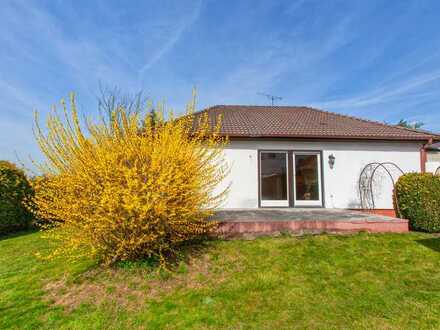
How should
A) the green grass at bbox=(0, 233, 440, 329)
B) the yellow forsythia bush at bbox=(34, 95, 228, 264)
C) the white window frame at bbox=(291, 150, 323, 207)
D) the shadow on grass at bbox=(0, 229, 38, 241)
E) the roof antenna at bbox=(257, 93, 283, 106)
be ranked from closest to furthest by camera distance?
the green grass at bbox=(0, 233, 440, 329) < the yellow forsythia bush at bbox=(34, 95, 228, 264) < the shadow on grass at bbox=(0, 229, 38, 241) < the white window frame at bbox=(291, 150, 323, 207) < the roof antenna at bbox=(257, 93, 283, 106)

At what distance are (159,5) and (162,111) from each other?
282 inches

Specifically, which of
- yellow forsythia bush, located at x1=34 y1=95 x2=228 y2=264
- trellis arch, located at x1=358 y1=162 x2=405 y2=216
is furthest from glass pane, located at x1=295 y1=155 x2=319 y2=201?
yellow forsythia bush, located at x1=34 y1=95 x2=228 y2=264

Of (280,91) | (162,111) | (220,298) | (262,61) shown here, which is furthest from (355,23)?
(220,298)

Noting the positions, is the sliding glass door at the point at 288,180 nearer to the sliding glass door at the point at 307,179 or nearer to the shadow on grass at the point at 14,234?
the sliding glass door at the point at 307,179

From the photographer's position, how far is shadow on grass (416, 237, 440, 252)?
532cm

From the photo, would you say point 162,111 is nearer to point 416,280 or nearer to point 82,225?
point 82,225

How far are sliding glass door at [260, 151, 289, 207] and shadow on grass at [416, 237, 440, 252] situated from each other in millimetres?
4184

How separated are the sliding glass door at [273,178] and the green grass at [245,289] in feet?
12.3

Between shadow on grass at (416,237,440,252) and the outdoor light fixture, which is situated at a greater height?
the outdoor light fixture

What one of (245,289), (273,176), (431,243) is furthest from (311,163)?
(245,289)

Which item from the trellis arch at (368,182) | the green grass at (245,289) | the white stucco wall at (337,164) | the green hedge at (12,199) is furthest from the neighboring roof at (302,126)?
the green hedge at (12,199)

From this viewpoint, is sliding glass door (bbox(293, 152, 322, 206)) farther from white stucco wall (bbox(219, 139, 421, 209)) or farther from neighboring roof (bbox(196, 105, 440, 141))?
neighboring roof (bbox(196, 105, 440, 141))

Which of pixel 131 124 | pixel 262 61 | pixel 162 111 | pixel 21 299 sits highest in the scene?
pixel 262 61

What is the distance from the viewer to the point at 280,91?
1678 cm
